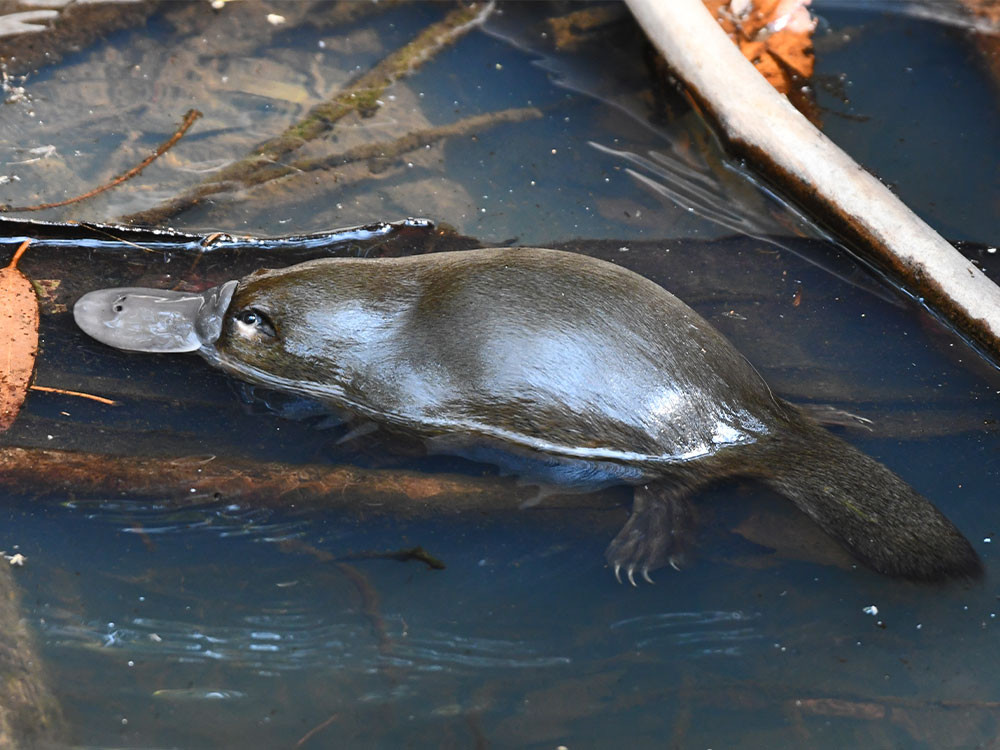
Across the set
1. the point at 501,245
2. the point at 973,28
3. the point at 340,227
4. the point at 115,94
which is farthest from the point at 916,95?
the point at 115,94

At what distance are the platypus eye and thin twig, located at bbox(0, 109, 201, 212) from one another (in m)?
0.91

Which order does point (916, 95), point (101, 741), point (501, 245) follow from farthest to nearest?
point (916, 95) → point (501, 245) → point (101, 741)

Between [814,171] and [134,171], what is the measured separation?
2.60 metres

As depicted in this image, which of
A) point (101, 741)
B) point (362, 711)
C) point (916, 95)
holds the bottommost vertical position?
point (101, 741)

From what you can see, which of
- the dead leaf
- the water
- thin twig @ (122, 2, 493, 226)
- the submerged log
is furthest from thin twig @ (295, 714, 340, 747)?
the dead leaf

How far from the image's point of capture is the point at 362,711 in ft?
7.34

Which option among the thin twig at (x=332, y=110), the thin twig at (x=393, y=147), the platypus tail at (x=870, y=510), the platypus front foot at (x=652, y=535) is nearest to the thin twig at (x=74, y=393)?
the thin twig at (x=332, y=110)

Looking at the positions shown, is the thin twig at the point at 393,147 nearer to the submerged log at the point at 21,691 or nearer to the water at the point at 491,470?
the water at the point at 491,470

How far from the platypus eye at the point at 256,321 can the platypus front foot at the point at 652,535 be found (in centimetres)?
129

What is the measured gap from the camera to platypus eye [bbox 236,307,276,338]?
112 inches

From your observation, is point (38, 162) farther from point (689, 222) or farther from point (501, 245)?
point (689, 222)

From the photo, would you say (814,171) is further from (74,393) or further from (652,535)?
(74,393)

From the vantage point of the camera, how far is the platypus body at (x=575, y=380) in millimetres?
2428

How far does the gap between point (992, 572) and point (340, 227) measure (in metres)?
2.47
